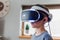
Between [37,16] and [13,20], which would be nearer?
[37,16]

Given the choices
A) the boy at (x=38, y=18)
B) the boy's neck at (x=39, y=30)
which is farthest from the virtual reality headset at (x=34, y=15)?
the boy's neck at (x=39, y=30)

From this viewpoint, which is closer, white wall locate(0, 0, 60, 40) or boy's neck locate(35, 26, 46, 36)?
boy's neck locate(35, 26, 46, 36)

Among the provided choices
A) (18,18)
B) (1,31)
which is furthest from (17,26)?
(1,31)

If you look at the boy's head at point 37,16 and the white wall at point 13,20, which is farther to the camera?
the white wall at point 13,20

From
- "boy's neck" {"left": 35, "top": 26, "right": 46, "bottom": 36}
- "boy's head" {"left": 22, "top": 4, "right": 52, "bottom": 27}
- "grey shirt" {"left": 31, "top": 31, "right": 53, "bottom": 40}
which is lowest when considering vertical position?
"grey shirt" {"left": 31, "top": 31, "right": 53, "bottom": 40}

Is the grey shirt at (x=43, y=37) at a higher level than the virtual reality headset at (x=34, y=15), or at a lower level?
lower

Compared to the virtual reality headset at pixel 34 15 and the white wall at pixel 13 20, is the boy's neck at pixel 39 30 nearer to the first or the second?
the virtual reality headset at pixel 34 15

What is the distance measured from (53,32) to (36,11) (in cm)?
83

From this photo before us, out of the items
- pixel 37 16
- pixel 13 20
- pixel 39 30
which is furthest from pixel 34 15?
pixel 13 20

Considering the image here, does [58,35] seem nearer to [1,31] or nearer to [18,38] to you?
[18,38]

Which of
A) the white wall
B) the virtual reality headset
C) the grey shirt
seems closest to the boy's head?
the virtual reality headset

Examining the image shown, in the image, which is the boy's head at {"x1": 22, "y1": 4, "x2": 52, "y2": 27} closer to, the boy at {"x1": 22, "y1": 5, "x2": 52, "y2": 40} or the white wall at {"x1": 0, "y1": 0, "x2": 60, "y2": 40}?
the boy at {"x1": 22, "y1": 5, "x2": 52, "y2": 40}

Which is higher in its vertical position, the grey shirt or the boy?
the boy

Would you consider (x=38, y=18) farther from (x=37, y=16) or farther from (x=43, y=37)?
(x=43, y=37)
